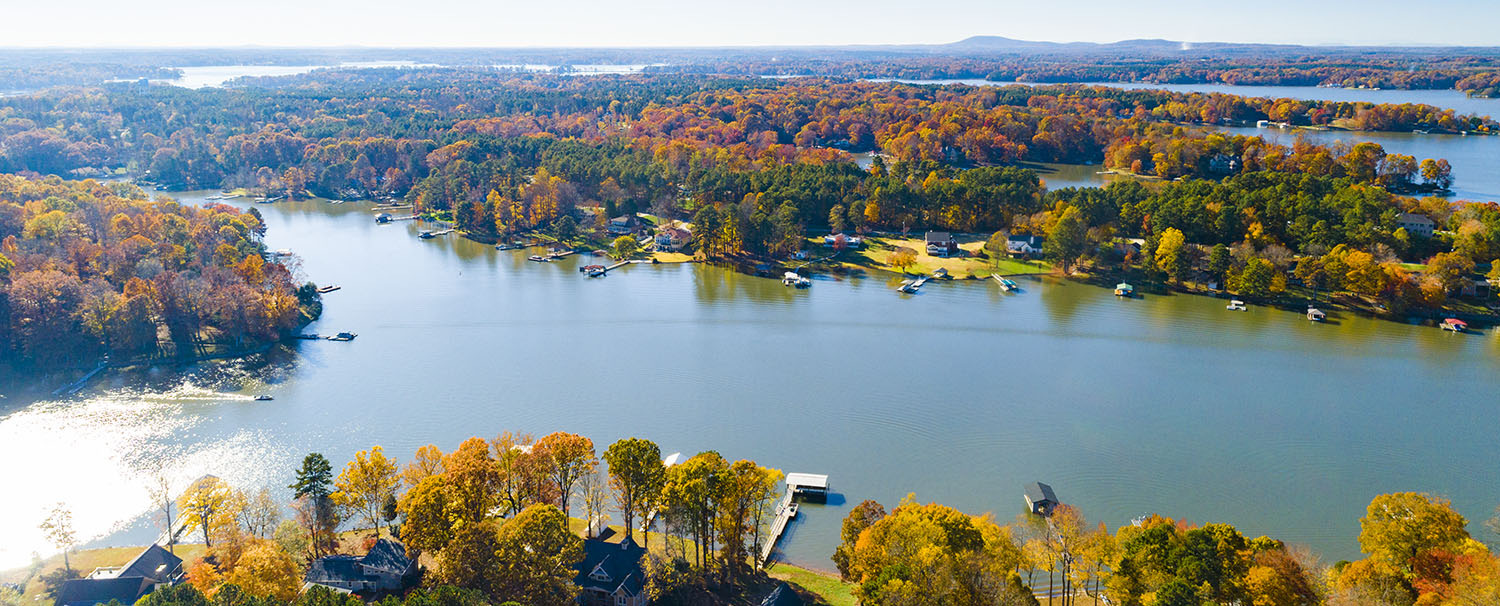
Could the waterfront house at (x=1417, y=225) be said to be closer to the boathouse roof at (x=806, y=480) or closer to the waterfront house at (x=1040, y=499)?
the waterfront house at (x=1040, y=499)

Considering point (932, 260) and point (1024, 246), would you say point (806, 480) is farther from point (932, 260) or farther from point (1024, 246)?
point (1024, 246)

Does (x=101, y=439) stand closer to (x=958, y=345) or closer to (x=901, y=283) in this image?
(x=958, y=345)

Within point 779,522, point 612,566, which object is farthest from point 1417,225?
point 612,566

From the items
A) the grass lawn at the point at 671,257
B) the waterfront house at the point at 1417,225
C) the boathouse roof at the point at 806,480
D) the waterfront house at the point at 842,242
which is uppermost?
the waterfront house at the point at 1417,225

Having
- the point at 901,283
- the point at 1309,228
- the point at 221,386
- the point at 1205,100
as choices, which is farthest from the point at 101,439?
the point at 1205,100

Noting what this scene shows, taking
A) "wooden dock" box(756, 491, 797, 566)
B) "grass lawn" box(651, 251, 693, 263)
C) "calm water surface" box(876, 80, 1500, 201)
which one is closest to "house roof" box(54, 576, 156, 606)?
"wooden dock" box(756, 491, 797, 566)

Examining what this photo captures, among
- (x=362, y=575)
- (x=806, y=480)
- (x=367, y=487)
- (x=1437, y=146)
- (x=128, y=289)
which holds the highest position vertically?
(x=1437, y=146)

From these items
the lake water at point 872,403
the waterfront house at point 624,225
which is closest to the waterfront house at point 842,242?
the lake water at point 872,403
